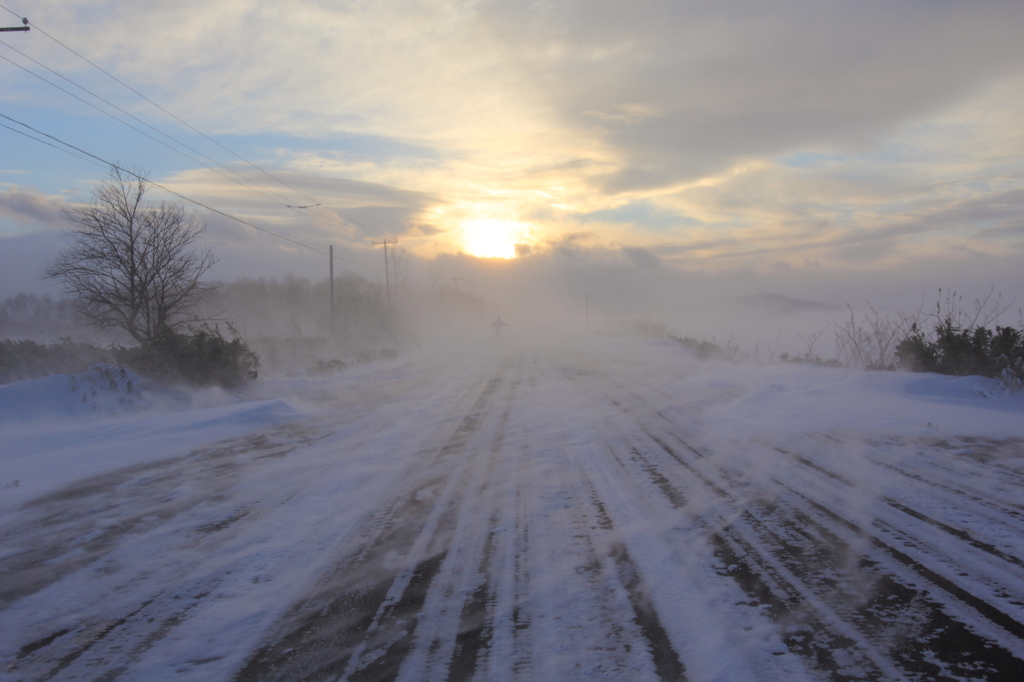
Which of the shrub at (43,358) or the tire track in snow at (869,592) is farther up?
the shrub at (43,358)

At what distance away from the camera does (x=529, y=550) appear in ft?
12.7

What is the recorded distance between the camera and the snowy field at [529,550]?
269 cm

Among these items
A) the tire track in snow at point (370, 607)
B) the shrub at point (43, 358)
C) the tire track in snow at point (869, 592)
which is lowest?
the tire track in snow at point (370, 607)

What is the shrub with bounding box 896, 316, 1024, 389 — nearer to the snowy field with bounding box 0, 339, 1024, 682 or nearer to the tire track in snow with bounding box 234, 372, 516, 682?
the snowy field with bounding box 0, 339, 1024, 682

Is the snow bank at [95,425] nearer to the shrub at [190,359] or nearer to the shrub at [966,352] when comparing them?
the shrub at [190,359]

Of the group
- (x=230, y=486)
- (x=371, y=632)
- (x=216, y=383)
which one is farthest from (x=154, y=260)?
(x=371, y=632)

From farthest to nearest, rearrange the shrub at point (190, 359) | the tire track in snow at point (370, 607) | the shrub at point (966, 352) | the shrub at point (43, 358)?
the shrub at point (43, 358), the shrub at point (190, 359), the shrub at point (966, 352), the tire track in snow at point (370, 607)

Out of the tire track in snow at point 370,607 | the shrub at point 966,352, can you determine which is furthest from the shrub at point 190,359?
the shrub at point 966,352

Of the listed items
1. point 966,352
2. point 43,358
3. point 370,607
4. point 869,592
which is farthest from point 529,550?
point 43,358

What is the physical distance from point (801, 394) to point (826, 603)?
759 centimetres

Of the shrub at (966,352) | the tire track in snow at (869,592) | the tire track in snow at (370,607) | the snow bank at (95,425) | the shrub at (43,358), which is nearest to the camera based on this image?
the tire track in snow at (869,592)

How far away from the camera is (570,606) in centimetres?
310

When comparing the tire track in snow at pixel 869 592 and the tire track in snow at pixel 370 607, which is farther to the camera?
the tire track in snow at pixel 370 607

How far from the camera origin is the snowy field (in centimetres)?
269
